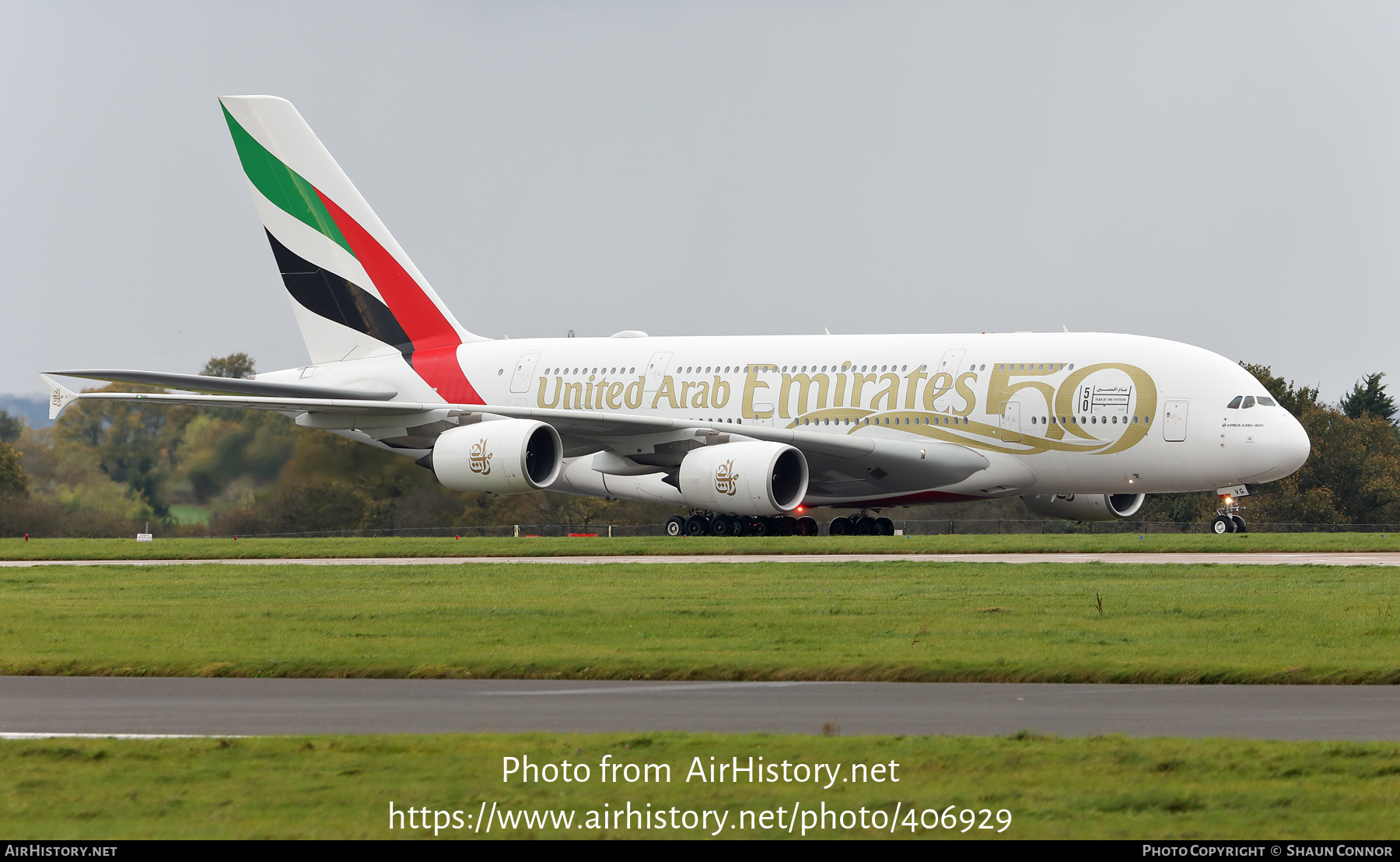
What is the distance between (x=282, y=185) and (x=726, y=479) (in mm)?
14692

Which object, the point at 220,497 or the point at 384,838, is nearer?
the point at 384,838

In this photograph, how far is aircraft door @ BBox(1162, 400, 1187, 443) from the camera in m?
31.8

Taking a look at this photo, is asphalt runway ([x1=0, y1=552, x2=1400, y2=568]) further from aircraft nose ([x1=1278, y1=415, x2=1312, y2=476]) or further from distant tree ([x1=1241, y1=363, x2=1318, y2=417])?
distant tree ([x1=1241, y1=363, x2=1318, y2=417])

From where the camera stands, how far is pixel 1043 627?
15859 mm

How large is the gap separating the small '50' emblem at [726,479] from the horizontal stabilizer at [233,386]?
979 cm

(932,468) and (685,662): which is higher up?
(932,468)

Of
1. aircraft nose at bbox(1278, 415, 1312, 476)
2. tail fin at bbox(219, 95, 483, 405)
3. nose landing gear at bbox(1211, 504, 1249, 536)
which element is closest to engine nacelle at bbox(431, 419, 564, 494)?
tail fin at bbox(219, 95, 483, 405)

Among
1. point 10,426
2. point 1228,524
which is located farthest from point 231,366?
point 1228,524

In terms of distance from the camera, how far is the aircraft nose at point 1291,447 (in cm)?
3134

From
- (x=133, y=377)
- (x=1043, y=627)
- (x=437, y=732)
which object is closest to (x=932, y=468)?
(x=133, y=377)

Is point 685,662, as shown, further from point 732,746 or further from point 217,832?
point 217,832

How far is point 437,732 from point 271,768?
1.51 meters
